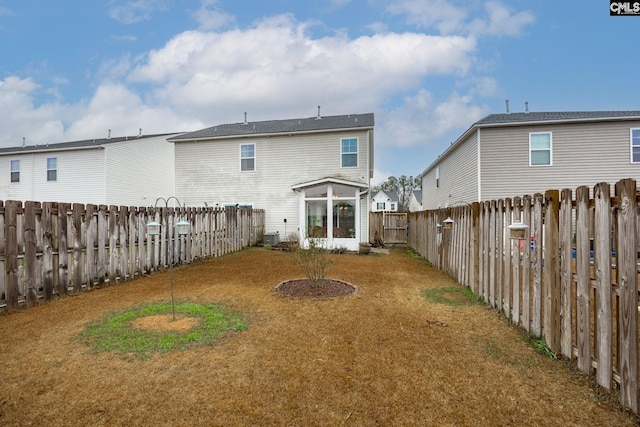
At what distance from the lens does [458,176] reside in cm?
1564

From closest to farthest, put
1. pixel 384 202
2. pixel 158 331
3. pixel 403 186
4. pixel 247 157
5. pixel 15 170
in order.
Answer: pixel 158 331 < pixel 247 157 < pixel 15 170 < pixel 384 202 < pixel 403 186

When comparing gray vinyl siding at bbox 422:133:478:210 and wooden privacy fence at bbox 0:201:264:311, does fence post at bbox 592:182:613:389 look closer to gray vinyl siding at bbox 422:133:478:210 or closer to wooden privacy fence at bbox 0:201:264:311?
wooden privacy fence at bbox 0:201:264:311

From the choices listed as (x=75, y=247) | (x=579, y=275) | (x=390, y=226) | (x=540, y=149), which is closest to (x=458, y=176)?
(x=540, y=149)

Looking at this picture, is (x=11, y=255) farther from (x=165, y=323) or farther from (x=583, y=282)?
(x=583, y=282)

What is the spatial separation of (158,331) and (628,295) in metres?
4.73

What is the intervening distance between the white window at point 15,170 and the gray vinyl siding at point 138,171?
676 centimetres

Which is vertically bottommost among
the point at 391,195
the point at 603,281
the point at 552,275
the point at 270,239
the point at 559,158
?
the point at 270,239

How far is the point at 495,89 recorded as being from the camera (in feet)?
50.9

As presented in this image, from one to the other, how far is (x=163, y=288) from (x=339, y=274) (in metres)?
4.02

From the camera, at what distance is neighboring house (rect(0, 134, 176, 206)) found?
16438 millimetres

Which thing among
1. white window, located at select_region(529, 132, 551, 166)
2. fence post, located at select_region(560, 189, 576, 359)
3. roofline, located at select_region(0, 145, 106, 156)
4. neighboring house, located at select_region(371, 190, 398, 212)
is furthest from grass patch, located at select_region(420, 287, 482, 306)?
neighboring house, located at select_region(371, 190, 398, 212)

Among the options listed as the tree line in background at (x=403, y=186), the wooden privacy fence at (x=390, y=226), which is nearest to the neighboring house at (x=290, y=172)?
the wooden privacy fence at (x=390, y=226)

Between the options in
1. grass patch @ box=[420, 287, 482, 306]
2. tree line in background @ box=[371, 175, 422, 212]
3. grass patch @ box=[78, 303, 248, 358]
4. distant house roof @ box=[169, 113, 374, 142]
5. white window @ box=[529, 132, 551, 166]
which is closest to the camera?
grass patch @ box=[78, 303, 248, 358]

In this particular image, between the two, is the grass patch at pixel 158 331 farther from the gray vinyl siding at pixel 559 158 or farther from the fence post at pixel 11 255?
the gray vinyl siding at pixel 559 158
